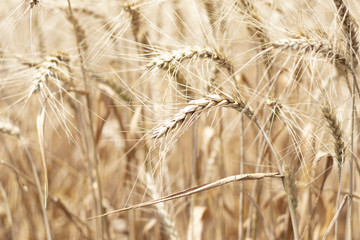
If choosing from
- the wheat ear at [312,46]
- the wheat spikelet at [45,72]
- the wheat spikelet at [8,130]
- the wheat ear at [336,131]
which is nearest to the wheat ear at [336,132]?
the wheat ear at [336,131]

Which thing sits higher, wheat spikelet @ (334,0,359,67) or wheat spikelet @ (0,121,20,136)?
wheat spikelet @ (334,0,359,67)

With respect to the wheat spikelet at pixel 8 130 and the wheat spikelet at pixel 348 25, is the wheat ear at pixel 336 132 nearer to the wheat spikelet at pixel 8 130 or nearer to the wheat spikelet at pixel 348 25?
the wheat spikelet at pixel 348 25

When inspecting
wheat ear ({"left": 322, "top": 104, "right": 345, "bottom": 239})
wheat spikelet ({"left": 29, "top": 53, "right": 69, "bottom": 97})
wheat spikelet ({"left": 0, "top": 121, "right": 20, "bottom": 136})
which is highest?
wheat spikelet ({"left": 29, "top": 53, "right": 69, "bottom": 97})

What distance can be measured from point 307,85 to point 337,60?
1.77 ft

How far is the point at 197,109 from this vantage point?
36.8 inches

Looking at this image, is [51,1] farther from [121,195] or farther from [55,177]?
[55,177]

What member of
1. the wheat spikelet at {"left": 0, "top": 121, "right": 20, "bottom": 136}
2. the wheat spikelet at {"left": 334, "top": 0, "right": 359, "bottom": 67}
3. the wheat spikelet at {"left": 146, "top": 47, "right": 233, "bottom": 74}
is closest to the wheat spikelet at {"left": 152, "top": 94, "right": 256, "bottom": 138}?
the wheat spikelet at {"left": 146, "top": 47, "right": 233, "bottom": 74}

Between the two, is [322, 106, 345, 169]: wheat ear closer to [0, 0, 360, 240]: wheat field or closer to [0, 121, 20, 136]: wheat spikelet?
[0, 0, 360, 240]: wheat field

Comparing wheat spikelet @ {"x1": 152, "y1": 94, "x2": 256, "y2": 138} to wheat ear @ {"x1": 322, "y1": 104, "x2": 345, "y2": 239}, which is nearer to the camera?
wheat spikelet @ {"x1": 152, "y1": 94, "x2": 256, "y2": 138}

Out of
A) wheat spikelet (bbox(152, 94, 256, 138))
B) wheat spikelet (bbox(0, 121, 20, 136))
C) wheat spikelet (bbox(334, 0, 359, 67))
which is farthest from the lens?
wheat spikelet (bbox(0, 121, 20, 136))

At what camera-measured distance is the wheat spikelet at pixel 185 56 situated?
107 cm

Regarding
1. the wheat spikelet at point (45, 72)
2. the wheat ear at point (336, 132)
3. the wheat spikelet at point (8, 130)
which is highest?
the wheat spikelet at point (45, 72)

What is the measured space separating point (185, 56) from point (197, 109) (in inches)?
7.8

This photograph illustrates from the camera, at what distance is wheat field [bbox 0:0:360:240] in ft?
3.50
